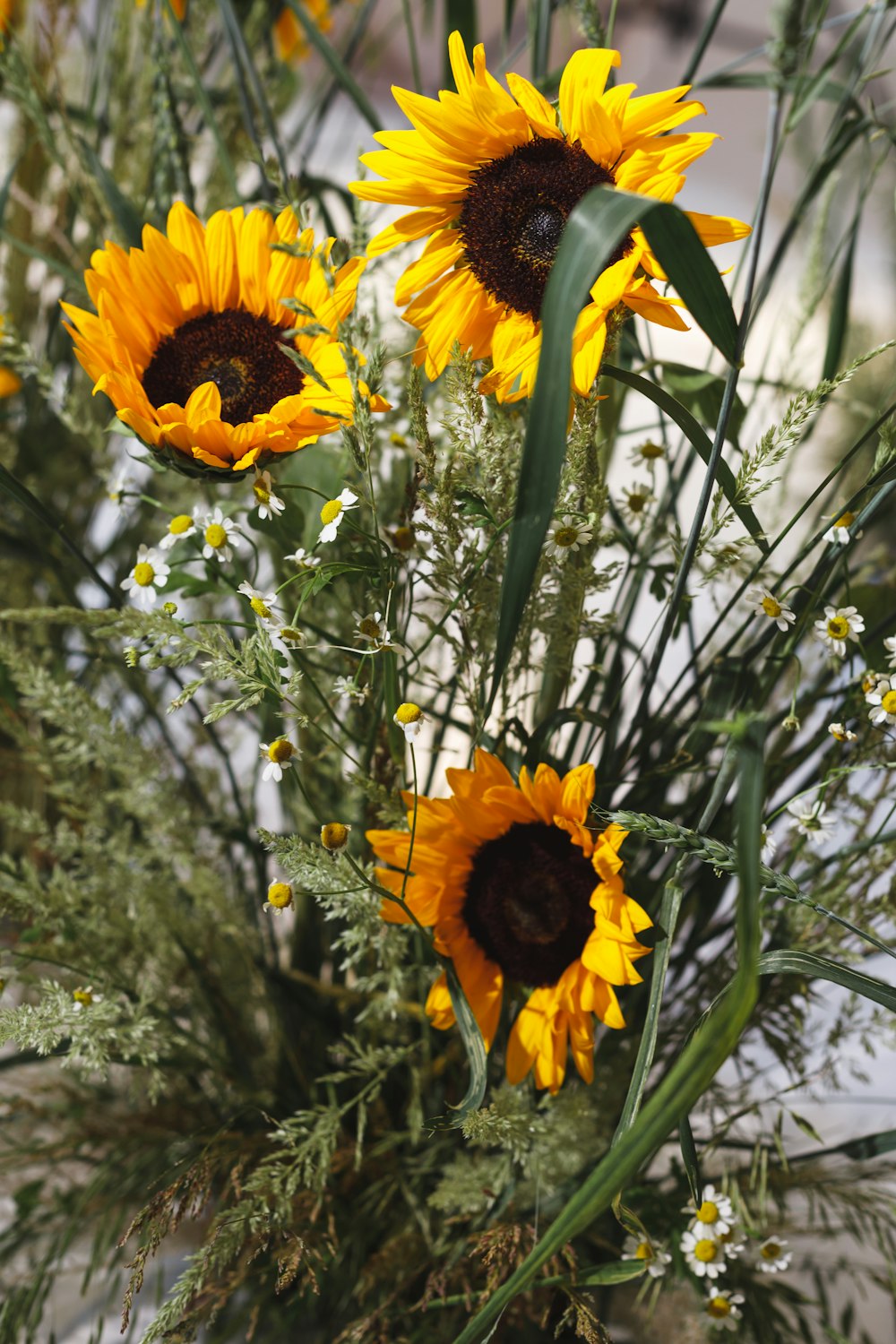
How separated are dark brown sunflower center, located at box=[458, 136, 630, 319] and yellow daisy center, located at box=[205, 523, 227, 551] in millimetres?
104

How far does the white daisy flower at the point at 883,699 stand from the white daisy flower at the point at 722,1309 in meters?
0.20

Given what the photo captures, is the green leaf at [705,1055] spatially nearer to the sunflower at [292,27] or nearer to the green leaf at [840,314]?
the green leaf at [840,314]

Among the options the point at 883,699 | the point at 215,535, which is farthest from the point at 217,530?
the point at 883,699

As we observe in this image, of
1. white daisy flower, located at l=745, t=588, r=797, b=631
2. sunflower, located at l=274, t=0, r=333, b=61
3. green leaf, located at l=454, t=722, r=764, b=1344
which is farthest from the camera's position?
sunflower, located at l=274, t=0, r=333, b=61

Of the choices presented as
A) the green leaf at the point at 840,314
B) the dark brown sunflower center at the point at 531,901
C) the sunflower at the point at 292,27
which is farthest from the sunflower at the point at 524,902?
the sunflower at the point at 292,27

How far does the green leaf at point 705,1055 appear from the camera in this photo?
18cm

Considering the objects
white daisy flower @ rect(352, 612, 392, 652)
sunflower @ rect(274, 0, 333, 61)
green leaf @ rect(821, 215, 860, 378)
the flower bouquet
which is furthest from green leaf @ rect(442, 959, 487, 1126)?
sunflower @ rect(274, 0, 333, 61)

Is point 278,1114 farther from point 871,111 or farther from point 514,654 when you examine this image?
point 871,111

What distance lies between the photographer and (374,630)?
29cm

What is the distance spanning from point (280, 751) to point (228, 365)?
0.44 feet

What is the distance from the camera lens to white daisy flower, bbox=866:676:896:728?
0.95 ft

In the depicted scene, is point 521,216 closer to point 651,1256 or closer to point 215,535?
point 215,535

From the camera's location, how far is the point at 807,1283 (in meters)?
0.54

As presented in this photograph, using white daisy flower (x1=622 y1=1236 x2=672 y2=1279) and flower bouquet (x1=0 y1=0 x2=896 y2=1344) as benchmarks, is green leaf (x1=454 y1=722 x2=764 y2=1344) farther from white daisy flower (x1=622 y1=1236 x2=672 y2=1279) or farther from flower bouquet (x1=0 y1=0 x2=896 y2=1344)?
white daisy flower (x1=622 y1=1236 x2=672 y2=1279)
